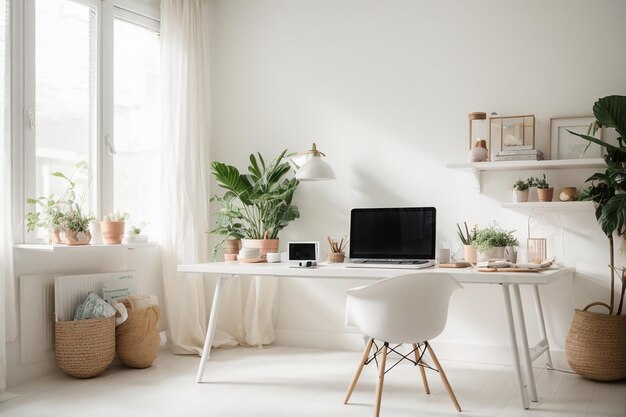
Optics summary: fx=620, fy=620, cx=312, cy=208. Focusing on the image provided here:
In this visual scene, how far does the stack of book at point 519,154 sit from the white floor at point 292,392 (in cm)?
127

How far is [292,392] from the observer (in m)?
3.29

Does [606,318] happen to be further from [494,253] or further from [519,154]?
[519,154]

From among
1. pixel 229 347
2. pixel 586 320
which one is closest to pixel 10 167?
pixel 229 347

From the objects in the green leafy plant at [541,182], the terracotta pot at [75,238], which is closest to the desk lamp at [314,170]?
the green leafy plant at [541,182]

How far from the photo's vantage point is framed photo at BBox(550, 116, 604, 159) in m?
3.64

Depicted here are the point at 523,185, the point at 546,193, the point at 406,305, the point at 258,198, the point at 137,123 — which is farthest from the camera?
the point at 137,123

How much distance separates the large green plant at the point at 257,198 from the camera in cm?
433

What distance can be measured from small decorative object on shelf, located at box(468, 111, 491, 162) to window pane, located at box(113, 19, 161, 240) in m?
2.23

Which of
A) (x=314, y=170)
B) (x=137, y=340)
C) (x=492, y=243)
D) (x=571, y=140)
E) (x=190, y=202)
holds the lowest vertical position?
(x=137, y=340)

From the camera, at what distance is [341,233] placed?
4414 mm

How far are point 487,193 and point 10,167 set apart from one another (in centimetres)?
284

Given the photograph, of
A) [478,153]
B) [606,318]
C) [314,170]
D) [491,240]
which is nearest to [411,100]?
[478,153]

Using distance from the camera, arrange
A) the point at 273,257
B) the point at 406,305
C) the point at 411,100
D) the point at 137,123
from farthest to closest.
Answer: the point at 137,123 → the point at 411,100 → the point at 273,257 → the point at 406,305

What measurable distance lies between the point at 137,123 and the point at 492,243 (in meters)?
2.58
